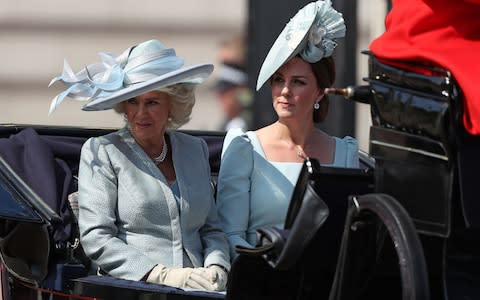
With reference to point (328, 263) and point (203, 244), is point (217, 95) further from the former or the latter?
point (328, 263)

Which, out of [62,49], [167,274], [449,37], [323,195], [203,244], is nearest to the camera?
[449,37]

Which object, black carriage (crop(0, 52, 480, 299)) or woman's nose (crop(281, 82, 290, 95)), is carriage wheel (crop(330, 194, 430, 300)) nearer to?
black carriage (crop(0, 52, 480, 299))

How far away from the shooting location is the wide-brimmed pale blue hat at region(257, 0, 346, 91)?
4434mm

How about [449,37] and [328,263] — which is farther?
[328,263]

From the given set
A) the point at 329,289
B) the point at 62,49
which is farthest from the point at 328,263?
the point at 62,49

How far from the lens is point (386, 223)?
124 inches

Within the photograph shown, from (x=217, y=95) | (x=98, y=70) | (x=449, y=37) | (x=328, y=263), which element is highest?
(x=449, y=37)

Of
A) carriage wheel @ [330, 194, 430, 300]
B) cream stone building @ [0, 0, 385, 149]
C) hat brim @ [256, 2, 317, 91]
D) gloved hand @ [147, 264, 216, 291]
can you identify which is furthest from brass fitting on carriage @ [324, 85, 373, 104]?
cream stone building @ [0, 0, 385, 149]

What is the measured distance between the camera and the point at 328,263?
3547 mm

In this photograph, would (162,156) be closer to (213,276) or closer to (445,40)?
(213,276)

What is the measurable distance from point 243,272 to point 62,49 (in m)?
4.52

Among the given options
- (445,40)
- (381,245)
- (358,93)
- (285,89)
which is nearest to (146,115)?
(285,89)

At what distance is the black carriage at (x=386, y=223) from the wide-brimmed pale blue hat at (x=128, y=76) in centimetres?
60

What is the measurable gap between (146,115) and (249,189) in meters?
0.40
